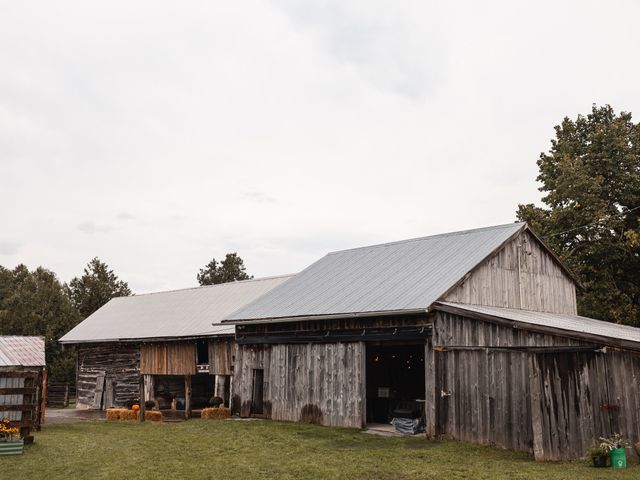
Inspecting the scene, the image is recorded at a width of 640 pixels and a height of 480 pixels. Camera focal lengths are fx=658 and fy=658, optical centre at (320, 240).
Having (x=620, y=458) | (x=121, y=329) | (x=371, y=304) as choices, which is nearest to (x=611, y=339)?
(x=620, y=458)

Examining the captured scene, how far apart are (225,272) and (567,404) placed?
68051 mm

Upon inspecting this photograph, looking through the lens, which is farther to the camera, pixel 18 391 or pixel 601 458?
pixel 18 391

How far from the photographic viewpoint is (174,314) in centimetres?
3888

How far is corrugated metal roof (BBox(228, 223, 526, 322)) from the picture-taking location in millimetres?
22953

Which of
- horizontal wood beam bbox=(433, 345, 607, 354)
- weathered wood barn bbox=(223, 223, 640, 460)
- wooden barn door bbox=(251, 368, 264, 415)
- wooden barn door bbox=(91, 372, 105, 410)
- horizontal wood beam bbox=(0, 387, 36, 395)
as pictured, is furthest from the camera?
wooden barn door bbox=(91, 372, 105, 410)

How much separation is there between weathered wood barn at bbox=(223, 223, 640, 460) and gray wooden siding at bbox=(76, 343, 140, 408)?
1229cm

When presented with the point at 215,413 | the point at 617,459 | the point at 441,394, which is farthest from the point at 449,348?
the point at 215,413

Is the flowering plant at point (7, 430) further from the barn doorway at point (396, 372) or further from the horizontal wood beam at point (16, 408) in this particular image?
the barn doorway at point (396, 372)

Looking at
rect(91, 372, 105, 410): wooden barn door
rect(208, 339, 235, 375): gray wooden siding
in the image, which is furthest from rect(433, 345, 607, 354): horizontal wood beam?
rect(91, 372, 105, 410): wooden barn door

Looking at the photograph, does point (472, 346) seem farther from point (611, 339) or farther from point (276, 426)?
point (276, 426)

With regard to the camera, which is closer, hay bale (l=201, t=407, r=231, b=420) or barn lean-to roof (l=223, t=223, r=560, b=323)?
barn lean-to roof (l=223, t=223, r=560, b=323)

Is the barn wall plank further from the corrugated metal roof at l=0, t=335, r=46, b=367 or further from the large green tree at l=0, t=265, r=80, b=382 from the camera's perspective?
the large green tree at l=0, t=265, r=80, b=382

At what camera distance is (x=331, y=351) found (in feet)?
80.0

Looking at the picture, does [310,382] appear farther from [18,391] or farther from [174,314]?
[174,314]
